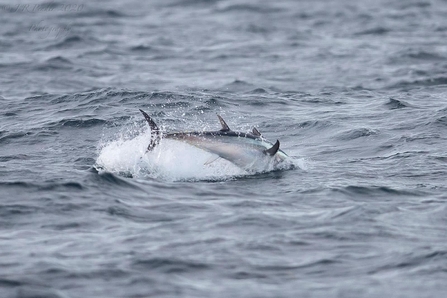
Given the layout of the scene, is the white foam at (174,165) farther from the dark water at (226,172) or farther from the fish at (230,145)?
the fish at (230,145)

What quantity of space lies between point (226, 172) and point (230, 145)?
59cm

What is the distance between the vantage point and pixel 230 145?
17516 mm

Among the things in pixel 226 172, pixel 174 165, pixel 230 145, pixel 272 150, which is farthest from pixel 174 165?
pixel 272 150

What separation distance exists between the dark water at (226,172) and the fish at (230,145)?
277mm

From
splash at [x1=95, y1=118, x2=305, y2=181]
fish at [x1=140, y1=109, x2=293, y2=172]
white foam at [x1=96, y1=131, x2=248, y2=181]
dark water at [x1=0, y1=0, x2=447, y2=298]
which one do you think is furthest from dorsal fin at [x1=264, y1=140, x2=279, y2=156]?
white foam at [x1=96, y1=131, x2=248, y2=181]

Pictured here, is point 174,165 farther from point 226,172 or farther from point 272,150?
point 272,150

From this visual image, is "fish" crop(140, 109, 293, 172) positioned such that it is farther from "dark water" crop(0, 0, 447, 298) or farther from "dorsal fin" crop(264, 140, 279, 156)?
"dark water" crop(0, 0, 447, 298)

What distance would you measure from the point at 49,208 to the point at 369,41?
78.1ft

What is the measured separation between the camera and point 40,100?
1023 inches

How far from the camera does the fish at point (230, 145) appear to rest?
1745cm

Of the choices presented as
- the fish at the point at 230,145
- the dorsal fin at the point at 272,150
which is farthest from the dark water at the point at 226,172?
the dorsal fin at the point at 272,150

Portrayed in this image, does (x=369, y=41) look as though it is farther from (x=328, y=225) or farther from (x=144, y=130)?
A: (x=328, y=225)

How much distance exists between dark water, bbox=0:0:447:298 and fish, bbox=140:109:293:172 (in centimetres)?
28

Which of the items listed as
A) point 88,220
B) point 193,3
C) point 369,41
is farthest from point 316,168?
point 193,3
